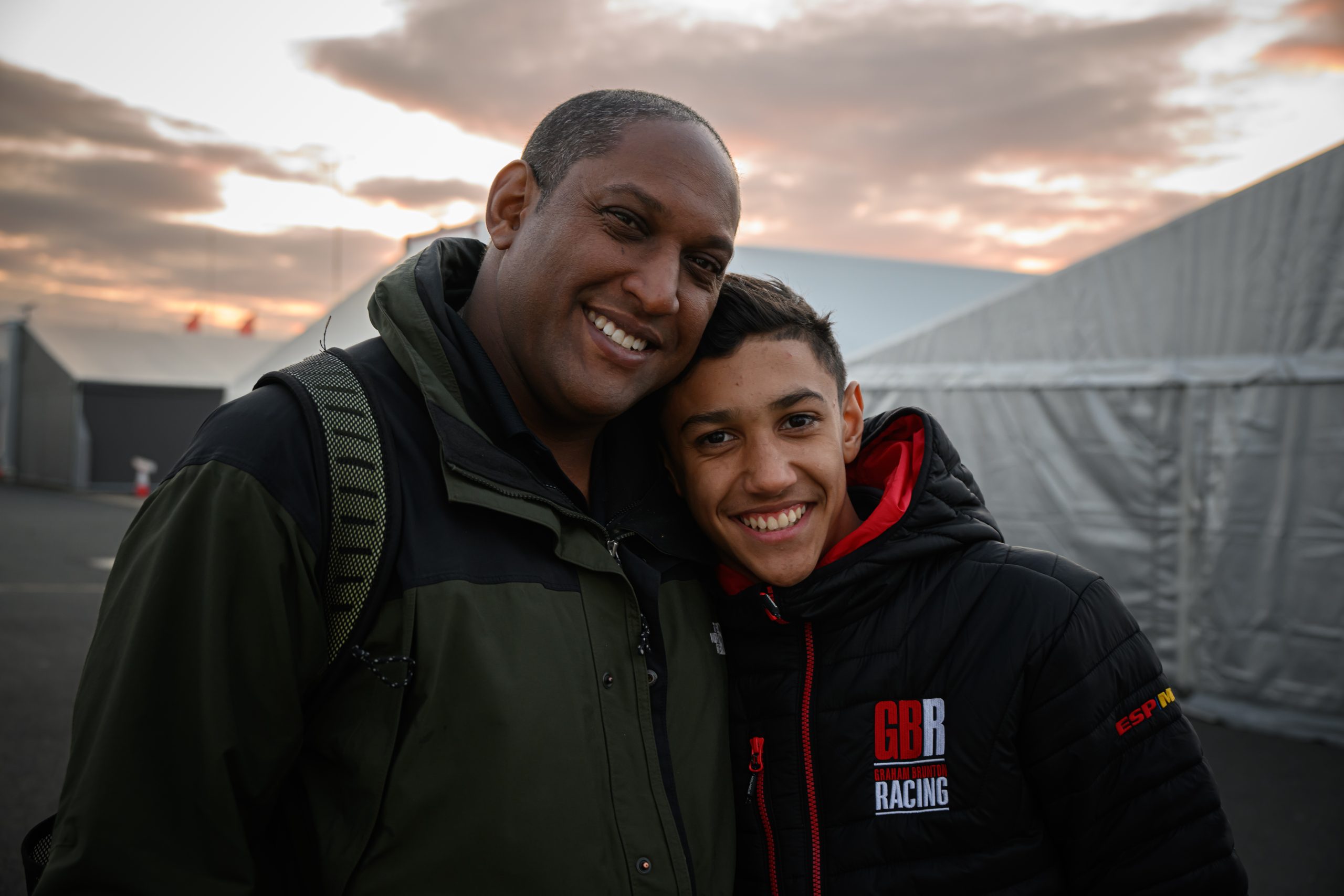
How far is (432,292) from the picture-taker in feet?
5.23

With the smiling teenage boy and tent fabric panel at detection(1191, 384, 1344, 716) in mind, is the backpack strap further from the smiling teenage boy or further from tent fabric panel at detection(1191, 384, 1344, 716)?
tent fabric panel at detection(1191, 384, 1344, 716)

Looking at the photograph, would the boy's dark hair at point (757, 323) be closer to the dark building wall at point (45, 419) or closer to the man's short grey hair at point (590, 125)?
the man's short grey hair at point (590, 125)

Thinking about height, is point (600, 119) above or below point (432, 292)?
above

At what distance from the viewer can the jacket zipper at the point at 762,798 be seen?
1612 millimetres

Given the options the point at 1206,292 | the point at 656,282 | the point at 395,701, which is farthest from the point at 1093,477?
the point at 395,701

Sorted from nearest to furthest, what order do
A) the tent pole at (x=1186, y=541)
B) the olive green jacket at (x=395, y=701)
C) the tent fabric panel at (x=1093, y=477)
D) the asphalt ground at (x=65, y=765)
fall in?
the olive green jacket at (x=395, y=701)
the asphalt ground at (x=65, y=765)
the tent pole at (x=1186, y=541)
the tent fabric panel at (x=1093, y=477)

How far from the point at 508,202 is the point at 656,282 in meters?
0.36

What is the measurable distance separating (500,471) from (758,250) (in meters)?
9.42

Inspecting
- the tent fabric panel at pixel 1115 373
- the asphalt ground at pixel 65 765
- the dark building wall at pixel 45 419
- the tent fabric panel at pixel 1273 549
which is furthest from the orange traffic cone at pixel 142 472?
the tent fabric panel at pixel 1273 549

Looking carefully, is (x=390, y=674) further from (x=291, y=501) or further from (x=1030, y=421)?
(x=1030, y=421)

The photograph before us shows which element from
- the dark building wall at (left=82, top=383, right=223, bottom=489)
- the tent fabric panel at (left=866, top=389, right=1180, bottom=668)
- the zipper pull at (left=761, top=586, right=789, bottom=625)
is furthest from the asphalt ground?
the dark building wall at (left=82, top=383, right=223, bottom=489)

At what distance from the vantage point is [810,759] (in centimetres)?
165

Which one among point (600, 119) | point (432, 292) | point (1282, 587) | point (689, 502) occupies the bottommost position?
point (1282, 587)

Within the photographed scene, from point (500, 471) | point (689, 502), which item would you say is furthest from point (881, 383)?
point (500, 471)
